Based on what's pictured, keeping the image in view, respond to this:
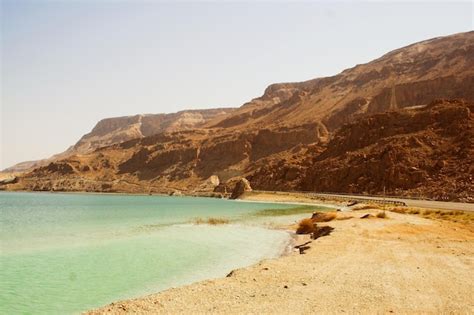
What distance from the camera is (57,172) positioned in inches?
5910

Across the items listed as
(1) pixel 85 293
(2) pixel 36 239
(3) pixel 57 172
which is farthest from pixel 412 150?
(3) pixel 57 172

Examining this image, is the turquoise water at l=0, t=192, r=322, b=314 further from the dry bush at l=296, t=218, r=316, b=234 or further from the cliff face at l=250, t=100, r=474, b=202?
the cliff face at l=250, t=100, r=474, b=202

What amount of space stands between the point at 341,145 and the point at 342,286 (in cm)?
7830

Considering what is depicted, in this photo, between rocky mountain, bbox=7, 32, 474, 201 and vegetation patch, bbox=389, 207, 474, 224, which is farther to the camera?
rocky mountain, bbox=7, 32, 474, 201

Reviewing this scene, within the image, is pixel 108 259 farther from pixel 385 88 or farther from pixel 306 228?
pixel 385 88

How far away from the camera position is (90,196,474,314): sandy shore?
10.4 m

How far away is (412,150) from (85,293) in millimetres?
64871

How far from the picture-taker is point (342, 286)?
12.3 m

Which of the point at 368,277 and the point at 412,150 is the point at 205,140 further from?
the point at 368,277

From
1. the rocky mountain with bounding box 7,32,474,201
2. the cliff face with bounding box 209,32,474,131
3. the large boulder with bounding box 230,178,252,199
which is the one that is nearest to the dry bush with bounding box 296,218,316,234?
the rocky mountain with bounding box 7,32,474,201

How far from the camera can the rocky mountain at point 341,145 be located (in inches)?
2680

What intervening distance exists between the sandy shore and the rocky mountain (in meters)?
40.1

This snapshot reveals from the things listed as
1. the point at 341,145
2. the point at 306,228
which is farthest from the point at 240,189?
the point at 306,228

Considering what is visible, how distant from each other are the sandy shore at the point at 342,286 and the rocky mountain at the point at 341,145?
40109 millimetres
